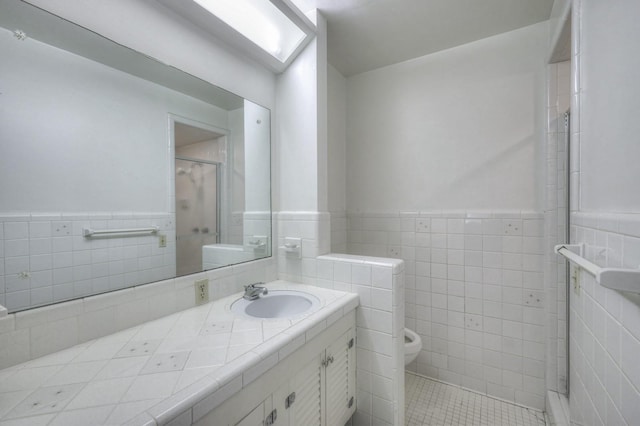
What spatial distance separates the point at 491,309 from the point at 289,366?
1608 mm

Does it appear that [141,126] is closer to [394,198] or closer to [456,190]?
[394,198]

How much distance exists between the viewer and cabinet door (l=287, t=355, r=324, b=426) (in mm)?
1028

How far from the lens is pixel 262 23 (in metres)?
1.55

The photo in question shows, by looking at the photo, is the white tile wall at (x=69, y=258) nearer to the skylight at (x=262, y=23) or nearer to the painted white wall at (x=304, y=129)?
the painted white wall at (x=304, y=129)

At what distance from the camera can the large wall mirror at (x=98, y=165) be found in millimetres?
859

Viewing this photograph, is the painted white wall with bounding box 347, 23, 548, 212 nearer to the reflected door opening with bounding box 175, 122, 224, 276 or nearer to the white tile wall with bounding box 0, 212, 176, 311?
the reflected door opening with bounding box 175, 122, 224, 276

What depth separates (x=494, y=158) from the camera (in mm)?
1871

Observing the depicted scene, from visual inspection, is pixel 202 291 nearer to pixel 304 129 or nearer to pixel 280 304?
pixel 280 304

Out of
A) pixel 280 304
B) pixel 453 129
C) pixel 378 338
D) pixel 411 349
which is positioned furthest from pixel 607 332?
pixel 453 129

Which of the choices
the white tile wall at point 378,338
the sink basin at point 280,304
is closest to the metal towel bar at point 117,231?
the sink basin at point 280,304

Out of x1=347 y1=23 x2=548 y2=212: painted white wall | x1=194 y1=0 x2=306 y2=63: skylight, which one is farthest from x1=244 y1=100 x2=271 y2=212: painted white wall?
x1=347 y1=23 x2=548 y2=212: painted white wall

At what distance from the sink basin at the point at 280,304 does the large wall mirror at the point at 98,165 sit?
300 mm

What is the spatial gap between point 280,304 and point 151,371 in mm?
801

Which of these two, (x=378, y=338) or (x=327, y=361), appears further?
(x=378, y=338)
